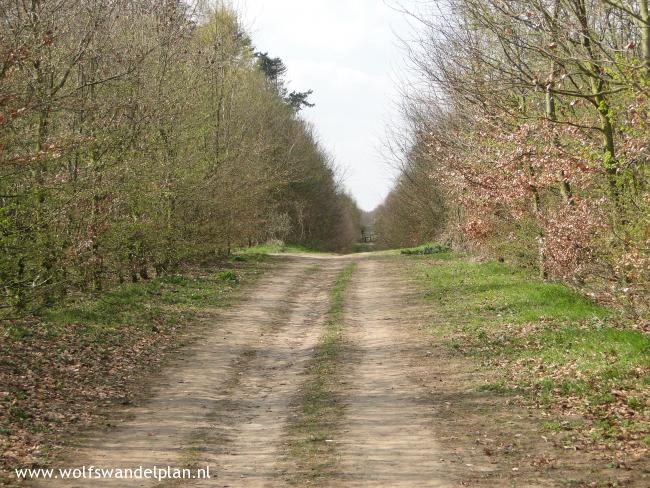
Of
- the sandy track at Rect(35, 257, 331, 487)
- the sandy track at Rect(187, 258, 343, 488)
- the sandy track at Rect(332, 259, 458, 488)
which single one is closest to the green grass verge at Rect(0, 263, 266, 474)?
the sandy track at Rect(35, 257, 331, 487)

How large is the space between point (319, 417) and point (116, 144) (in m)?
10.2

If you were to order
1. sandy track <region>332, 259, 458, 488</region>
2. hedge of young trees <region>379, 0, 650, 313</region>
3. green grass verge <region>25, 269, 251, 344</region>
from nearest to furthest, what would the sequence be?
sandy track <region>332, 259, 458, 488</region> < hedge of young trees <region>379, 0, 650, 313</region> < green grass verge <region>25, 269, 251, 344</region>

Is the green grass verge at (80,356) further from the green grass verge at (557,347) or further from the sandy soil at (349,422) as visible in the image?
the green grass verge at (557,347)

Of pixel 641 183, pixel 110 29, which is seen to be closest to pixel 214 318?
pixel 110 29

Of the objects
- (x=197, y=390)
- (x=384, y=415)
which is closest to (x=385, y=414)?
(x=384, y=415)

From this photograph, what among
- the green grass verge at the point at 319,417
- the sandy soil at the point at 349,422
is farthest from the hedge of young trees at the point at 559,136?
the green grass verge at the point at 319,417

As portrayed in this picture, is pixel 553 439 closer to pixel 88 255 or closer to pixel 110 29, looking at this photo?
pixel 88 255

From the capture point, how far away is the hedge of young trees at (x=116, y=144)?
11.3m

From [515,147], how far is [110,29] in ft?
33.7

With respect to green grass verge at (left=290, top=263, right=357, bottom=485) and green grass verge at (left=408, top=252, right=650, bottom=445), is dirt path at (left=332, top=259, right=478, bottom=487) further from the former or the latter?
green grass verge at (left=408, top=252, right=650, bottom=445)

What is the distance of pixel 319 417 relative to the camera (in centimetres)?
888

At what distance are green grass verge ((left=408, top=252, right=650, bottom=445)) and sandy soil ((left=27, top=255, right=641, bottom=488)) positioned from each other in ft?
1.96

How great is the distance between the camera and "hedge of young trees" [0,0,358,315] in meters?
11.3

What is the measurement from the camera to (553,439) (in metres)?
7.73
